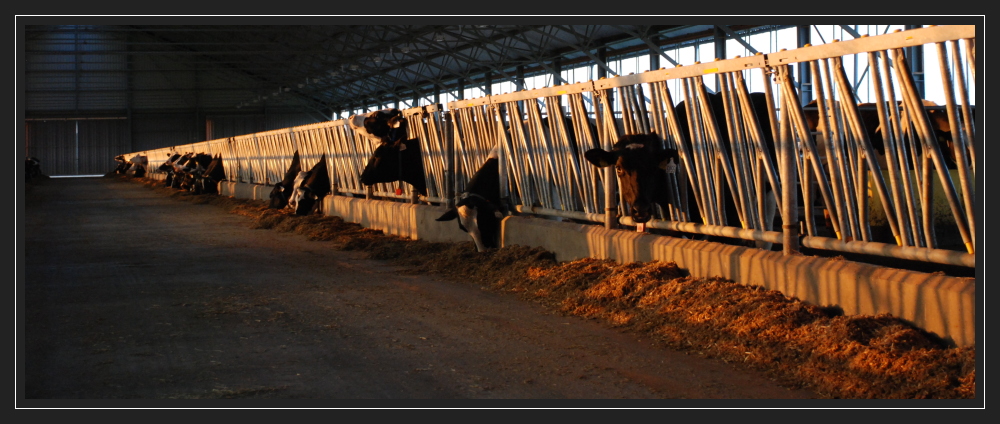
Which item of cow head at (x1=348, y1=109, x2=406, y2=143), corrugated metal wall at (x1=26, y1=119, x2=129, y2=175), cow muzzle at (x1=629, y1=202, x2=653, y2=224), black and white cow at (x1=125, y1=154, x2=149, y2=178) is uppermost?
corrugated metal wall at (x1=26, y1=119, x2=129, y2=175)

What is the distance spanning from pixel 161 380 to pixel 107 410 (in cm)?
91

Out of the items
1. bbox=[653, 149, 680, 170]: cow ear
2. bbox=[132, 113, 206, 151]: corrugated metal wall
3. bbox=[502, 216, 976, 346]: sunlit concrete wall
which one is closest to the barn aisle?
bbox=[502, 216, 976, 346]: sunlit concrete wall

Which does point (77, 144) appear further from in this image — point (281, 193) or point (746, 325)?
point (746, 325)

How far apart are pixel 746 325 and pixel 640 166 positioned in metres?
2.62

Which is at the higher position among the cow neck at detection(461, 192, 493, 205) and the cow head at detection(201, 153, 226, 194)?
the cow head at detection(201, 153, 226, 194)

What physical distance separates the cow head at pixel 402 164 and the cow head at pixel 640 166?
6126 millimetres

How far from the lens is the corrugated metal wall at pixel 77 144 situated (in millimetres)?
62416

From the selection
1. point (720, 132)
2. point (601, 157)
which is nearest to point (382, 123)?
point (601, 157)

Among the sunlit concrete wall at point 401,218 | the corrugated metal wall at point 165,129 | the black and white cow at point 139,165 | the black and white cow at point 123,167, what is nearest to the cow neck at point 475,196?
the sunlit concrete wall at point 401,218

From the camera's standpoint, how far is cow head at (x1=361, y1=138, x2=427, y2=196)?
1423 cm

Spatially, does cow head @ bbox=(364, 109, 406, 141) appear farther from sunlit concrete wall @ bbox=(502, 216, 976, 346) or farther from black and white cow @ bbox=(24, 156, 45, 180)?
black and white cow @ bbox=(24, 156, 45, 180)

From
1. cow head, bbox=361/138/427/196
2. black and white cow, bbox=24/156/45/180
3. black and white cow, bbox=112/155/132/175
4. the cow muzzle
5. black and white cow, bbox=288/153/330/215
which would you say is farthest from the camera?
black and white cow, bbox=112/155/132/175

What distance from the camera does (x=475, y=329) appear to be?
265 inches

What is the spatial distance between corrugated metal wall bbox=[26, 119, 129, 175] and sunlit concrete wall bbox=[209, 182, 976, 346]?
58.6m
